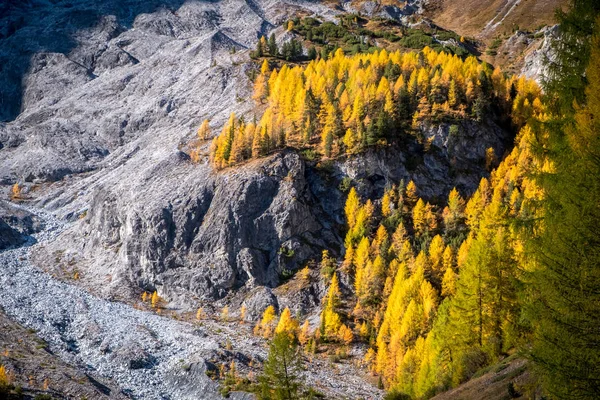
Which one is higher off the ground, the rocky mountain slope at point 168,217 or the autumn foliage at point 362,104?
the autumn foliage at point 362,104

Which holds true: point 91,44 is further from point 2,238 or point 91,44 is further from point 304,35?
point 2,238

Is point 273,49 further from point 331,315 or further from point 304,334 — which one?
point 304,334

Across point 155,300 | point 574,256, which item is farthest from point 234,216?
point 574,256

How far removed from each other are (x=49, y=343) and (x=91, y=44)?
156028 millimetres

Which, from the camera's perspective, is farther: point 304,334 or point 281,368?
point 304,334

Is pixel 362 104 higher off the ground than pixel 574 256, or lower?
lower

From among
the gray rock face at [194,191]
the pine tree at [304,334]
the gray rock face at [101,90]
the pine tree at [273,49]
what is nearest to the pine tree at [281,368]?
the pine tree at [304,334]

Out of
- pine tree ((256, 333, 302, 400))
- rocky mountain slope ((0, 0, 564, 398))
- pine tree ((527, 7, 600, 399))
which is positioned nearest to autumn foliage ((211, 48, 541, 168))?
rocky mountain slope ((0, 0, 564, 398))

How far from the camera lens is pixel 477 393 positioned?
2503cm

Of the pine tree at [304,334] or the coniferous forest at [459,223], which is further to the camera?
the pine tree at [304,334]

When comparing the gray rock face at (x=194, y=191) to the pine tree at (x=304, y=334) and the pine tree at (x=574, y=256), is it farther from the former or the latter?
the pine tree at (x=574, y=256)

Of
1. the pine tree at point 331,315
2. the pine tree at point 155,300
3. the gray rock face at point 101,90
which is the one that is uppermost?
the gray rock face at point 101,90

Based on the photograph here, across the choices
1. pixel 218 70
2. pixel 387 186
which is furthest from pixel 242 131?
pixel 218 70

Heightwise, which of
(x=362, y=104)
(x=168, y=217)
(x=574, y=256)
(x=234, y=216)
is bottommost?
(x=168, y=217)
